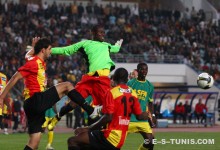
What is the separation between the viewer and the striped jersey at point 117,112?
13.4 m

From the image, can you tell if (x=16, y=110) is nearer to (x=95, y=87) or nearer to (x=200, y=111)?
(x=200, y=111)

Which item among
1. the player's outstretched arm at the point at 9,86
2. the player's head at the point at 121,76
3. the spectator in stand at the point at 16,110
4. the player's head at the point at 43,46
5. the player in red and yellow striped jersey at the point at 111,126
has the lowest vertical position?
the spectator in stand at the point at 16,110

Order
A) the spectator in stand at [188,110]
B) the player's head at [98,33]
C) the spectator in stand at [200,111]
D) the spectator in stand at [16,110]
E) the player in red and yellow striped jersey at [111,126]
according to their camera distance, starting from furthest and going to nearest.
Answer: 1. the spectator in stand at [188,110]
2. the spectator in stand at [200,111]
3. the spectator in stand at [16,110]
4. the player's head at [98,33]
5. the player in red and yellow striped jersey at [111,126]

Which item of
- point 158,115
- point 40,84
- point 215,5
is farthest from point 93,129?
point 215,5

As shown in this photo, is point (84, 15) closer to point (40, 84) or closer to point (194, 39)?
point (194, 39)

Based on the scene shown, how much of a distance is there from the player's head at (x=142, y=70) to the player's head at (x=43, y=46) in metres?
3.24

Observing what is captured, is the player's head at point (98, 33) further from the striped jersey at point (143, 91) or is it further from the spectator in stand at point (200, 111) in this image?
the spectator in stand at point (200, 111)

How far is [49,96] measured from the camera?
14.9 m

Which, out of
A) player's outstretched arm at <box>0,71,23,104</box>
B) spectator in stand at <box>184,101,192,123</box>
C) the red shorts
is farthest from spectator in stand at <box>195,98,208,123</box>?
player's outstretched arm at <box>0,71,23,104</box>

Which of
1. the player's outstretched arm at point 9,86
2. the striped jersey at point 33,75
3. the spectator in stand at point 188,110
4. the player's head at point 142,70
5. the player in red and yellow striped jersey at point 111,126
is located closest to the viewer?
the player in red and yellow striped jersey at point 111,126

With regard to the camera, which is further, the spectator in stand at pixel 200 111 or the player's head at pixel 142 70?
the spectator in stand at pixel 200 111

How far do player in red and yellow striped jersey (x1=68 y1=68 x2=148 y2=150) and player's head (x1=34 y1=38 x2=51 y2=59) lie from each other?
8.02ft

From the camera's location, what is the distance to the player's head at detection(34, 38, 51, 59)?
50.9ft

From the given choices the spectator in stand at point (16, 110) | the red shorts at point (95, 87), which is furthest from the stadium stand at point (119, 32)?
the red shorts at point (95, 87)
